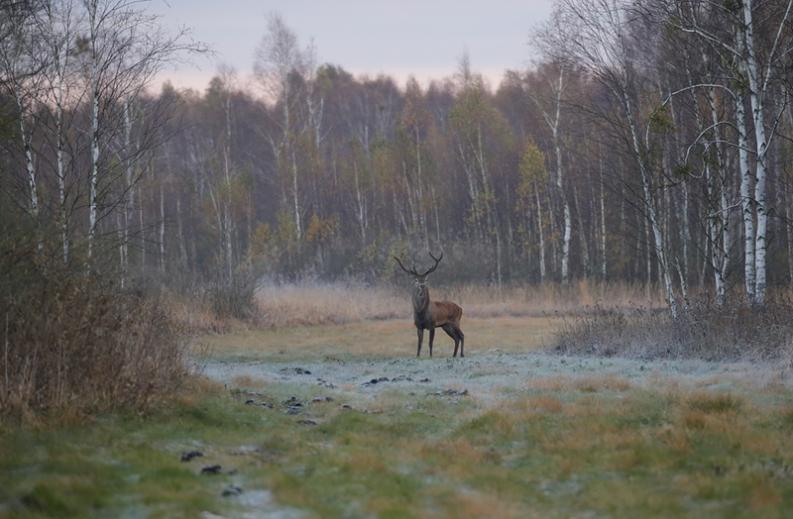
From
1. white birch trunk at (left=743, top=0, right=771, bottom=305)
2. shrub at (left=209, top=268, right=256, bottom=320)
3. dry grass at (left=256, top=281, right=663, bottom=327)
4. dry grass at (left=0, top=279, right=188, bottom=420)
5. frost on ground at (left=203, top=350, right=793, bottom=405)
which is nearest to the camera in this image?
dry grass at (left=0, top=279, right=188, bottom=420)

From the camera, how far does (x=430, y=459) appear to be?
7.87m

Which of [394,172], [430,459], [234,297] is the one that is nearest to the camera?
[430,459]

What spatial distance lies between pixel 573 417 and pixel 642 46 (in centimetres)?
1387

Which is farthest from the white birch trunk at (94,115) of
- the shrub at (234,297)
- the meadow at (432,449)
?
the shrub at (234,297)

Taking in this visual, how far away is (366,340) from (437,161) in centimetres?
3035

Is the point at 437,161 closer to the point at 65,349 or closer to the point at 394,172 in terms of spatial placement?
the point at 394,172

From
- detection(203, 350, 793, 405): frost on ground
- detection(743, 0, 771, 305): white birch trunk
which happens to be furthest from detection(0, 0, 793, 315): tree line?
detection(203, 350, 793, 405): frost on ground

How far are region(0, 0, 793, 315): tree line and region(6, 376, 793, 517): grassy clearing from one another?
2971mm

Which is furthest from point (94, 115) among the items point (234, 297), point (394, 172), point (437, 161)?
point (437, 161)

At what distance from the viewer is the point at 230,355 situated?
19750 mm

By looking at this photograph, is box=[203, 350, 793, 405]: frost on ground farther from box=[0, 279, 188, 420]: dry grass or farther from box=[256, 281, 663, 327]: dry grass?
box=[256, 281, 663, 327]: dry grass

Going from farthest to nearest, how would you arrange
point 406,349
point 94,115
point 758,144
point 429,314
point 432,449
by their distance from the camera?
1. point 406,349
2. point 429,314
3. point 94,115
4. point 758,144
5. point 432,449

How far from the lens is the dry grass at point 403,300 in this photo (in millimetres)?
29281

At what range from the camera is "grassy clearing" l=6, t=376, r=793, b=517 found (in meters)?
6.23
